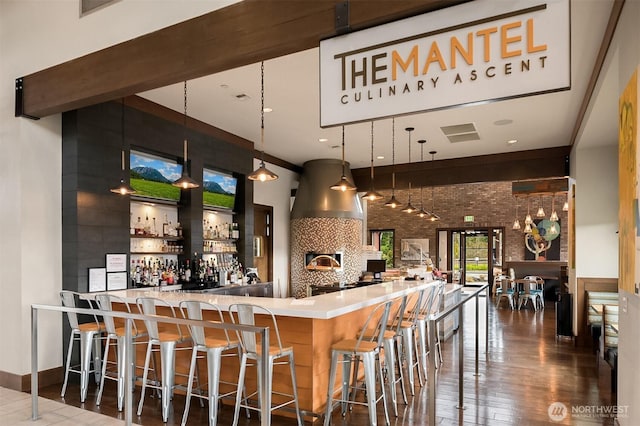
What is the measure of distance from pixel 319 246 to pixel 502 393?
5541 millimetres

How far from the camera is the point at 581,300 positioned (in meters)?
6.67

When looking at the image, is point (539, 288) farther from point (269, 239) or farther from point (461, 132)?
point (269, 239)

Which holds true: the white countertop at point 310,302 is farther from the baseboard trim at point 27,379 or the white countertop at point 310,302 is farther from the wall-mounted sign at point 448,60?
the wall-mounted sign at point 448,60

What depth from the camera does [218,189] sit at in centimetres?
730

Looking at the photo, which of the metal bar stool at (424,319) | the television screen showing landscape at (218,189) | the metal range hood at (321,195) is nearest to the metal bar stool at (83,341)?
the television screen showing landscape at (218,189)

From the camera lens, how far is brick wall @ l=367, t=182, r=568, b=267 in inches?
558

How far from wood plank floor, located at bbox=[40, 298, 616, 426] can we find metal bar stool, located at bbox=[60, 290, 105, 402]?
169 millimetres

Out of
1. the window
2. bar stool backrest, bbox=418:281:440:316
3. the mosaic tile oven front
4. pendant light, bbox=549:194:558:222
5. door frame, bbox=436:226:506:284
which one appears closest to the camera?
bar stool backrest, bbox=418:281:440:316

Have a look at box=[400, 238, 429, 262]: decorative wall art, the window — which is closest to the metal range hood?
box=[400, 238, 429, 262]: decorative wall art

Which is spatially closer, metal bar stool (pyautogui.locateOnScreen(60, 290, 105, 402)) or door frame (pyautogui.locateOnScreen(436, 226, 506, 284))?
metal bar stool (pyautogui.locateOnScreen(60, 290, 105, 402))

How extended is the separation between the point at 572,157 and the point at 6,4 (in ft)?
27.0

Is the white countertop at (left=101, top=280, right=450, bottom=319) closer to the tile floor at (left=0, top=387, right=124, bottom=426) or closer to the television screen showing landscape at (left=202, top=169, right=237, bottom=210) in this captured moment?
the tile floor at (left=0, top=387, right=124, bottom=426)

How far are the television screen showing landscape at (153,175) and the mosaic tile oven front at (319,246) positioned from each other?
3640mm

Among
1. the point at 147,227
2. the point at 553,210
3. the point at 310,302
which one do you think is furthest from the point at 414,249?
the point at 310,302
